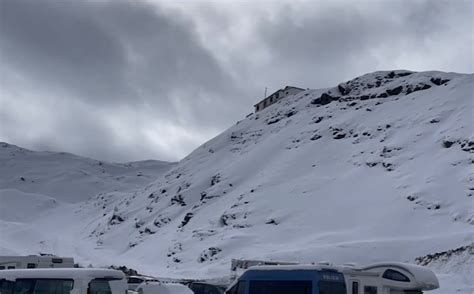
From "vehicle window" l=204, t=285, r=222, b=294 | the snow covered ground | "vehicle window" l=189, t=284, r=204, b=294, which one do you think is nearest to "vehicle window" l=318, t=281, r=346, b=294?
"vehicle window" l=204, t=285, r=222, b=294

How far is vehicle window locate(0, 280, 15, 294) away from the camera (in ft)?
43.0

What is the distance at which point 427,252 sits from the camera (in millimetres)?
42219

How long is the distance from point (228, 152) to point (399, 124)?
2748cm

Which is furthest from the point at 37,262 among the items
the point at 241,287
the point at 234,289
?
the point at 241,287

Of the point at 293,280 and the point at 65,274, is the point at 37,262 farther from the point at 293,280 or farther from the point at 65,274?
the point at 293,280

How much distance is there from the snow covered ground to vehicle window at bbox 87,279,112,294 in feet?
59.8

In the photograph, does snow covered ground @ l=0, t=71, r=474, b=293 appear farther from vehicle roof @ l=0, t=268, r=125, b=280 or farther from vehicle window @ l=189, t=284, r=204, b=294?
vehicle roof @ l=0, t=268, r=125, b=280

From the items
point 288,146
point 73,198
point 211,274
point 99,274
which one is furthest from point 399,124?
point 73,198

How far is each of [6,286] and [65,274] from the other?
5.76ft

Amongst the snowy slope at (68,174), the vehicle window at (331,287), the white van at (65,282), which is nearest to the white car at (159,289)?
the white van at (65,282)

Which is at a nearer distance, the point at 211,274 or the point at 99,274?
the point at 99,274

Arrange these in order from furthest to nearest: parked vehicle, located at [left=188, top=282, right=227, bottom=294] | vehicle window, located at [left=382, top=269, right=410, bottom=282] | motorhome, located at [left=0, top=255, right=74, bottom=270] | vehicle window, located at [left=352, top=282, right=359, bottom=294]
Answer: motorhome, located at [left=0, top=255, right=74, bottom=270] < parked vehicle, located at [left=188, top=282, right=227, bottom=294] < vehicle window, located at [left=382, top=269, right=410, bottom=282] < vehicle window, located at [left=352, top=282, right=359, bottom=294]

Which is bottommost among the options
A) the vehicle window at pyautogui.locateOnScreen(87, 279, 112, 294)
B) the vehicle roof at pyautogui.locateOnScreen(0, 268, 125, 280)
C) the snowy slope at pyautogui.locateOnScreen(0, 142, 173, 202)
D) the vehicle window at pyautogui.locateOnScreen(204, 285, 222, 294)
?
the vehicle window at pyautogui.locateOnScreen(87, 279, 112, 294)

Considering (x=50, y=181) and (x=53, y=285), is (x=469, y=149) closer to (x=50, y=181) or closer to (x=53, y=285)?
(x=53, y=285)
